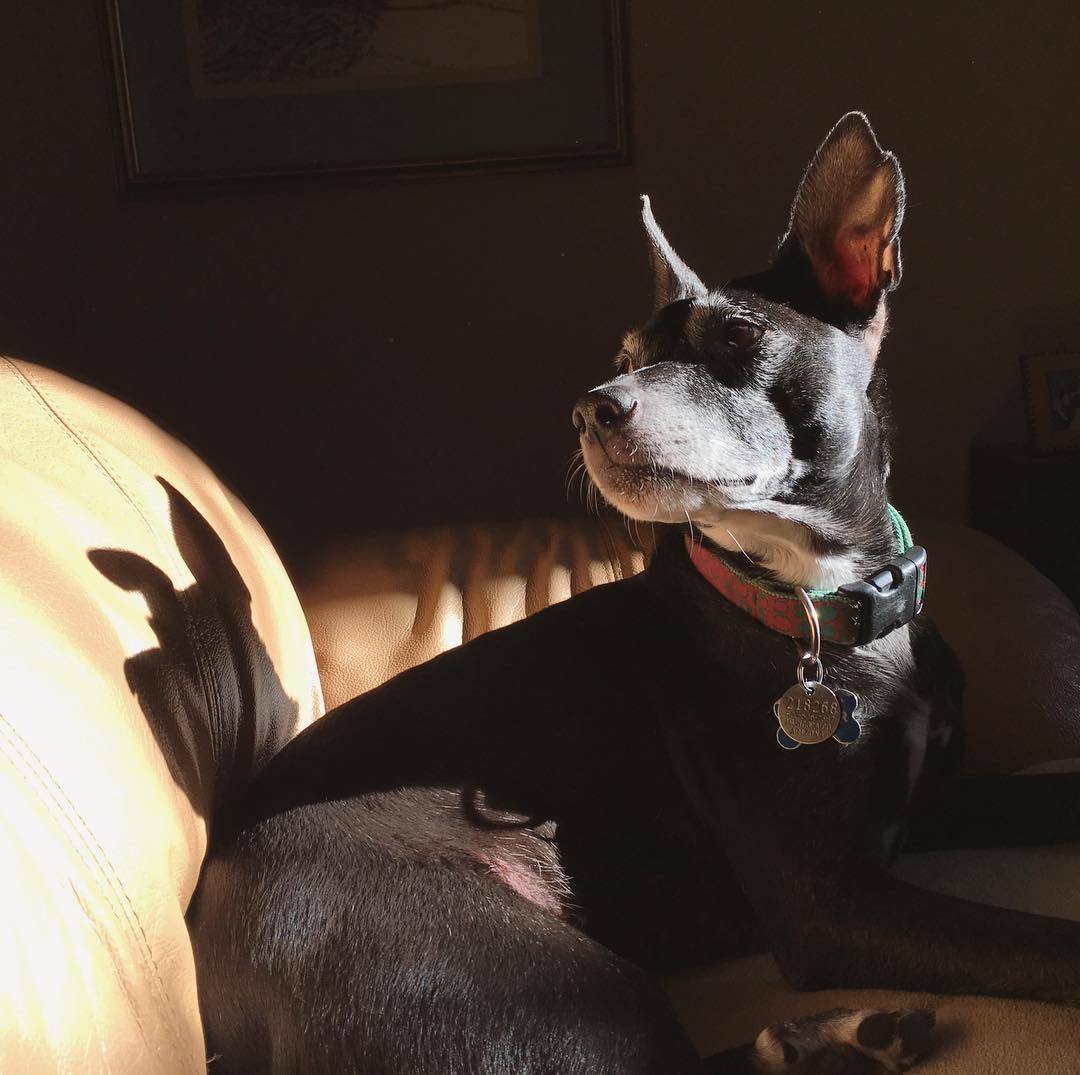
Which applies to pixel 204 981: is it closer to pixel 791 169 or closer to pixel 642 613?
pixel 642 613

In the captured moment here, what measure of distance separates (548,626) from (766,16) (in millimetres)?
1608

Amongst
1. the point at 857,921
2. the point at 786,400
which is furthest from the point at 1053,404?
the point at 857,921

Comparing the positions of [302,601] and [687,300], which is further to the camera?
[302,601]

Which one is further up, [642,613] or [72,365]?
[72,365]

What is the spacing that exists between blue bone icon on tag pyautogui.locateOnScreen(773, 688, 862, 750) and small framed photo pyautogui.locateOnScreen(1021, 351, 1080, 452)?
134 centimetres

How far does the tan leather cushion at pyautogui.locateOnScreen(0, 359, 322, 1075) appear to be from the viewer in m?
0.65

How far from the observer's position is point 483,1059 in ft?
2.63

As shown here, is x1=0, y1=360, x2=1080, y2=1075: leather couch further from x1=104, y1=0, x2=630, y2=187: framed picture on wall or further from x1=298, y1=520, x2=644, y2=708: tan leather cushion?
x1=104, y1=0, x2=630, y2=187: framed picture on wall

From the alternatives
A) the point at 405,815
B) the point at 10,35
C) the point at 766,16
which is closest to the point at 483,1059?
the point at 405,815

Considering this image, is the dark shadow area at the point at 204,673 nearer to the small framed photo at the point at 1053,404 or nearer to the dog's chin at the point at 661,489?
the dog's chin at the point at 661,489

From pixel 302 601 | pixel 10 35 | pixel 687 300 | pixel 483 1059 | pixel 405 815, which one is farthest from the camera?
pixel 10 35

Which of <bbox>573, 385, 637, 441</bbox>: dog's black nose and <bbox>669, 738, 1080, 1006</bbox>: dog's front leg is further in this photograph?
<bbox>573, 385, 637, 441</bbox>: dog's black nose

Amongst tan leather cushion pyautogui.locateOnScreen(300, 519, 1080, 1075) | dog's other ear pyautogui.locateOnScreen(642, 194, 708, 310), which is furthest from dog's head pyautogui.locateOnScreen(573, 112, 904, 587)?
tan leather cushion pyautogui.locateOnScreen(300, 519, 1080, 1075)

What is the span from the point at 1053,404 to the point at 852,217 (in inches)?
48.2
